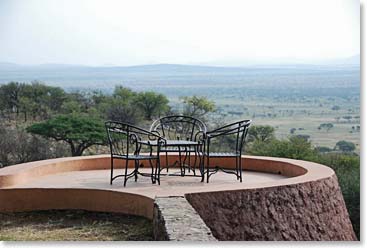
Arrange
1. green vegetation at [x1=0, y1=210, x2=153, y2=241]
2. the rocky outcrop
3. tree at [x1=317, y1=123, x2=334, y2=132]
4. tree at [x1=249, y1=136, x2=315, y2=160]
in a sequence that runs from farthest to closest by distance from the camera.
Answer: tree at [x1=249, y1=136, x2=315, y2=160], tree at [x1=317, y1=123, x2=334, y2=132], the rocky outcrop, green vegetation at [x1=0, y1=210, x2=153, y2=241]

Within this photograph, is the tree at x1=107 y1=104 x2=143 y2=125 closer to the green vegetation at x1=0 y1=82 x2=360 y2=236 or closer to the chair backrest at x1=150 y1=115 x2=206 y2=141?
the green vegetation at x1=0 y1=82 x2=360 y2=236

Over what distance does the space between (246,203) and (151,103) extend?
747 centimetres

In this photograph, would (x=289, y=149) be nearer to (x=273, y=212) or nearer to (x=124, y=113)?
(x=124, y=113)

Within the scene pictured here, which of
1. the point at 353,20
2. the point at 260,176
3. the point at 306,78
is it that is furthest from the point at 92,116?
the point at 353,20

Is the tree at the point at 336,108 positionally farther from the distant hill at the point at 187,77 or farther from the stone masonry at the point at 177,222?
the stone masonry at the point at 177,222

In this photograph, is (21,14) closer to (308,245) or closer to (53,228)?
(53,228)

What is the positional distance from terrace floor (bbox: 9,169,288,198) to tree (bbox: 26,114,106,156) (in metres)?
4.58

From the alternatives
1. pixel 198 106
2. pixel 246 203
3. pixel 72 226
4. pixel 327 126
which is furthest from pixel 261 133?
pixel 72 226

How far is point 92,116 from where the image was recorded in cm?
1276

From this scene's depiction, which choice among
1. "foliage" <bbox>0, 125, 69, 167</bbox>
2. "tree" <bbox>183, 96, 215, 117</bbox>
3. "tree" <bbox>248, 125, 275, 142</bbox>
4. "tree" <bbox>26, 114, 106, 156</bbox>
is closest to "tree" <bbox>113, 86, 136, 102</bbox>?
"tree" <bbox>26, 114, 106, 156</bbox>

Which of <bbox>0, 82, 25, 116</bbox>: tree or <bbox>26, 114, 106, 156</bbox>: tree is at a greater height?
<bbox>0, 82, 25, 116</bbox>: tree

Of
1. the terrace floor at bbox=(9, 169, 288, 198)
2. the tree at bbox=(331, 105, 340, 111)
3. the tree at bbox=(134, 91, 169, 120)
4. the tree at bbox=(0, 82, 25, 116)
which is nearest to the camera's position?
the terrace floor at bbox=(9, 169, 288, 198)

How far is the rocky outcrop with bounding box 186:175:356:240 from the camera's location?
534 centimetres

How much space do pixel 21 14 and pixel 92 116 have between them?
4.68 metres
